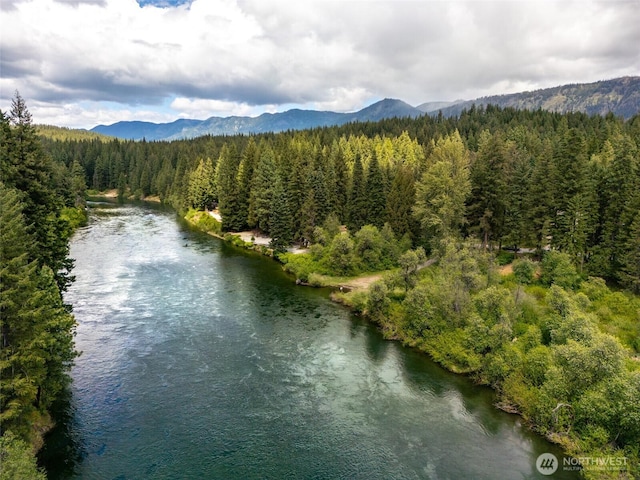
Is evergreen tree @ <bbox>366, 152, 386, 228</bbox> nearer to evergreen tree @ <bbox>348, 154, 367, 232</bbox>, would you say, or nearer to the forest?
the forest

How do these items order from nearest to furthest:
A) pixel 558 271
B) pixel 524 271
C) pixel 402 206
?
pixel 558 271 < pixel 524 271 < pixel 402 206

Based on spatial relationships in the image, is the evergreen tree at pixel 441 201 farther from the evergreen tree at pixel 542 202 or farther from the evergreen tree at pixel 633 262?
the evergreen tree at pixel 633 262

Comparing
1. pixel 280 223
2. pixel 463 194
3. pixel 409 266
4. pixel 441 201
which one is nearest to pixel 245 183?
pixel 280 223

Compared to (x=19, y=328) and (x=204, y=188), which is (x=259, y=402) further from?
(x=204, y=188)

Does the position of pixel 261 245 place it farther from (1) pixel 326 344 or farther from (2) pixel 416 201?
(1) pixel 326 344

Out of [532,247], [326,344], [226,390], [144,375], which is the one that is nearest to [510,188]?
[532,247]

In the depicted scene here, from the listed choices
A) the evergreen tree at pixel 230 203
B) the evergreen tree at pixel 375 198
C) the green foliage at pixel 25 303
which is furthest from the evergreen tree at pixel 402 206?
the green foliage at pixel 25 303
